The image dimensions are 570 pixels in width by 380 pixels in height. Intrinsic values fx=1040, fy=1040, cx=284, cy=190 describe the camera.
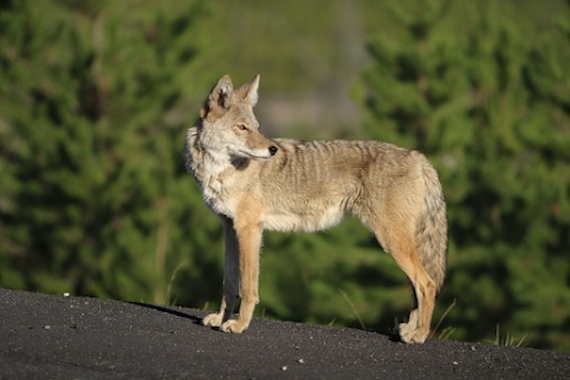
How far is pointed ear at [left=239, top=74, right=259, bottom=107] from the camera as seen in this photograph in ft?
29.5

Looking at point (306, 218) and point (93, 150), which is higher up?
point (306, 218)

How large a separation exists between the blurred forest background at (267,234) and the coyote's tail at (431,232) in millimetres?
17043

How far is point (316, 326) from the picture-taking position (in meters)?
8.62

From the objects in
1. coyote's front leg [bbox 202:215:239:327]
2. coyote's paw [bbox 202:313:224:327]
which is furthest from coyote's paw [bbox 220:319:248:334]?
coyote's front leg [bbox 202:215:239:327]

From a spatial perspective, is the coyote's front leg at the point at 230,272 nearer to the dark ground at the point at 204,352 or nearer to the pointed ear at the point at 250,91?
the dark ground at the point at 204,352

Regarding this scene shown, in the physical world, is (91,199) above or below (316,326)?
below

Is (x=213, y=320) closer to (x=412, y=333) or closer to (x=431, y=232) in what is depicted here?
(x=412, y=333)

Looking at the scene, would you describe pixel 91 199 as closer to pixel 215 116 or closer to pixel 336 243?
pixel 336 243

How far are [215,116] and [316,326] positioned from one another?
196cm

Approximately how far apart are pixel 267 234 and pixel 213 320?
1981cm

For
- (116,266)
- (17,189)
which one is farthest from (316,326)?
(17,189)

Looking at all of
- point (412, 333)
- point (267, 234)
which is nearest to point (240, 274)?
point (412, 333)

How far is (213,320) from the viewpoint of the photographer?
8352 millimetres

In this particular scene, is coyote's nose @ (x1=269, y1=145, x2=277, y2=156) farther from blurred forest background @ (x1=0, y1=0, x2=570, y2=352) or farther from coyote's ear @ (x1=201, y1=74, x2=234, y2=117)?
blurred forest background @ (x1=0, y1=0, x2=570, y2=352)
